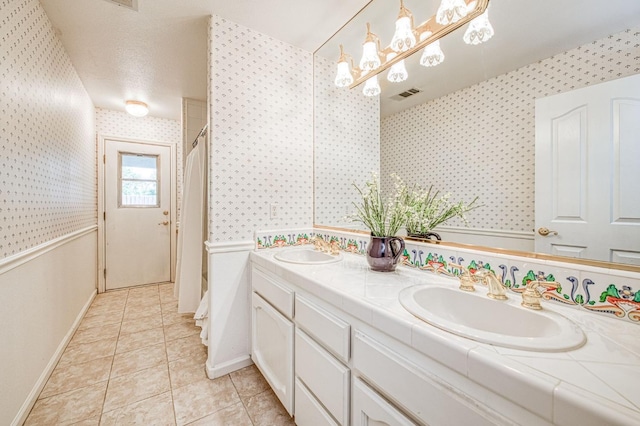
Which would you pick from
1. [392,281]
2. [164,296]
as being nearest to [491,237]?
[392,281]

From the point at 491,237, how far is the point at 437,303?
335 mm

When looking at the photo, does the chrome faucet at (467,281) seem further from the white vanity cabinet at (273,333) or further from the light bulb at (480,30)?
the light bulb at (480,30)

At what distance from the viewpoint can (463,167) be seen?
3.62ft

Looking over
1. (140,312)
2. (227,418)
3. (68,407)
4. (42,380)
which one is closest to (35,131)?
(42,380)

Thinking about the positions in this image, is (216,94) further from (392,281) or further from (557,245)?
(557,245)

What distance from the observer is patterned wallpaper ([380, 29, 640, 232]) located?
2.47 ft

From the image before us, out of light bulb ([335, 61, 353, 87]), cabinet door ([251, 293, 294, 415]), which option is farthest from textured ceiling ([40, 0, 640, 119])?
cabinet door ([251, 293, 294, 415])

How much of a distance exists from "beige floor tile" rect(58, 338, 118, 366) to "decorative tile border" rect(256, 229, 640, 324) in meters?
2.32

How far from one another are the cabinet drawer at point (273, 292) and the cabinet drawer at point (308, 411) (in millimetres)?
317

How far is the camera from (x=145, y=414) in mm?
1368

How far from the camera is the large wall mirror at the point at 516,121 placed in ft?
2.38

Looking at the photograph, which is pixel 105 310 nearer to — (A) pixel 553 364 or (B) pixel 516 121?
(A) pixel 553 364

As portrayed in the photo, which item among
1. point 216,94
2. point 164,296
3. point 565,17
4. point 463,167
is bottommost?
point 164,296

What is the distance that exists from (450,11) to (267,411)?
2184 mm
